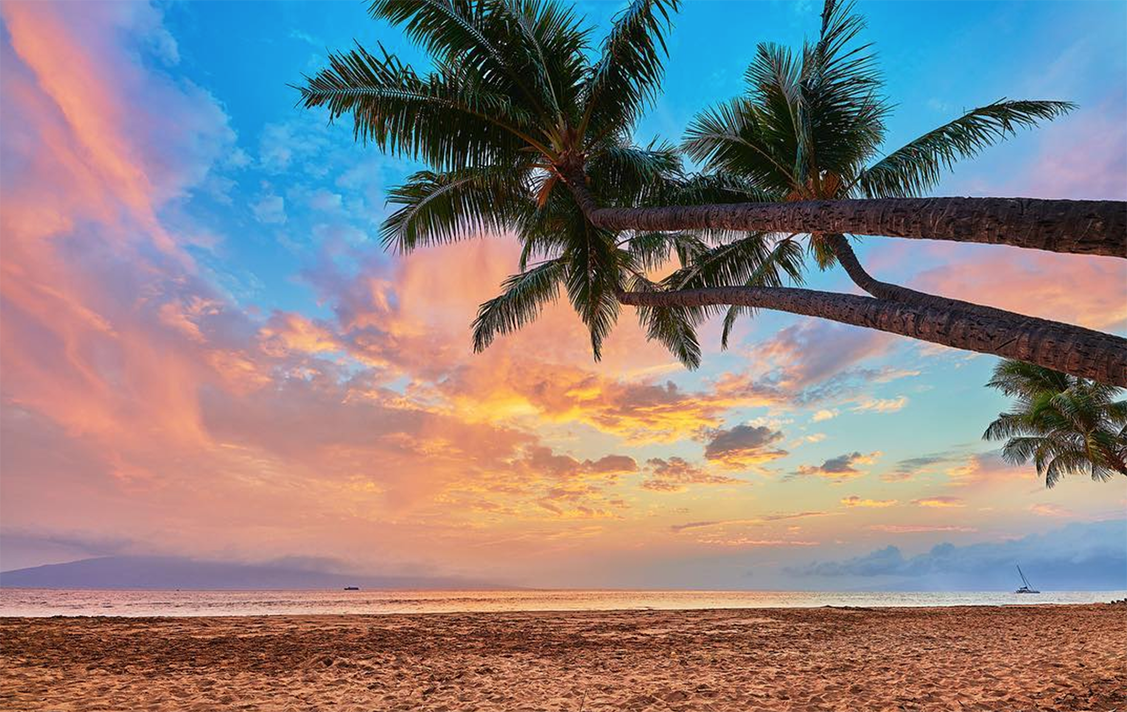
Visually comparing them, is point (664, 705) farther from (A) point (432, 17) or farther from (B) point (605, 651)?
(A) point (432, 17)

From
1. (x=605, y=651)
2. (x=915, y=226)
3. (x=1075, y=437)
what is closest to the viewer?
(x=915, y=226)

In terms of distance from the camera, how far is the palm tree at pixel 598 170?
482 centimetres

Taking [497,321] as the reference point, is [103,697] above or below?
below

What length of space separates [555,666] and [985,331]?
6.53 metres

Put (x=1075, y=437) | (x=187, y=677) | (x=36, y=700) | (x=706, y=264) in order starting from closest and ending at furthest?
(x=36, y=700) < (x=187, y=677) < (x=706, y=264) < (x=1075, y=437)

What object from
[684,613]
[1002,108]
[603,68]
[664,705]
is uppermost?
[603,68]

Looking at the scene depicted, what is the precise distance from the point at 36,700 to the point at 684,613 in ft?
46.6

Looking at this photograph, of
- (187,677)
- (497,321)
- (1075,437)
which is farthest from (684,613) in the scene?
Result: (1075,437)

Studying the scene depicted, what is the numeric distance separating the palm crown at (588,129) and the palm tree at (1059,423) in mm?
14762

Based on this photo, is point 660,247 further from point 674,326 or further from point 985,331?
point 985,331

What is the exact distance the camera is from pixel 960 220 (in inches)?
150

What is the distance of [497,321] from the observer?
1283 cm

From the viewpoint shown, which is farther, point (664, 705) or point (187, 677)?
point (187, 677)

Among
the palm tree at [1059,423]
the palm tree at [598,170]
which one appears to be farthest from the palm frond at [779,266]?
the palm tree at [1059,423]
